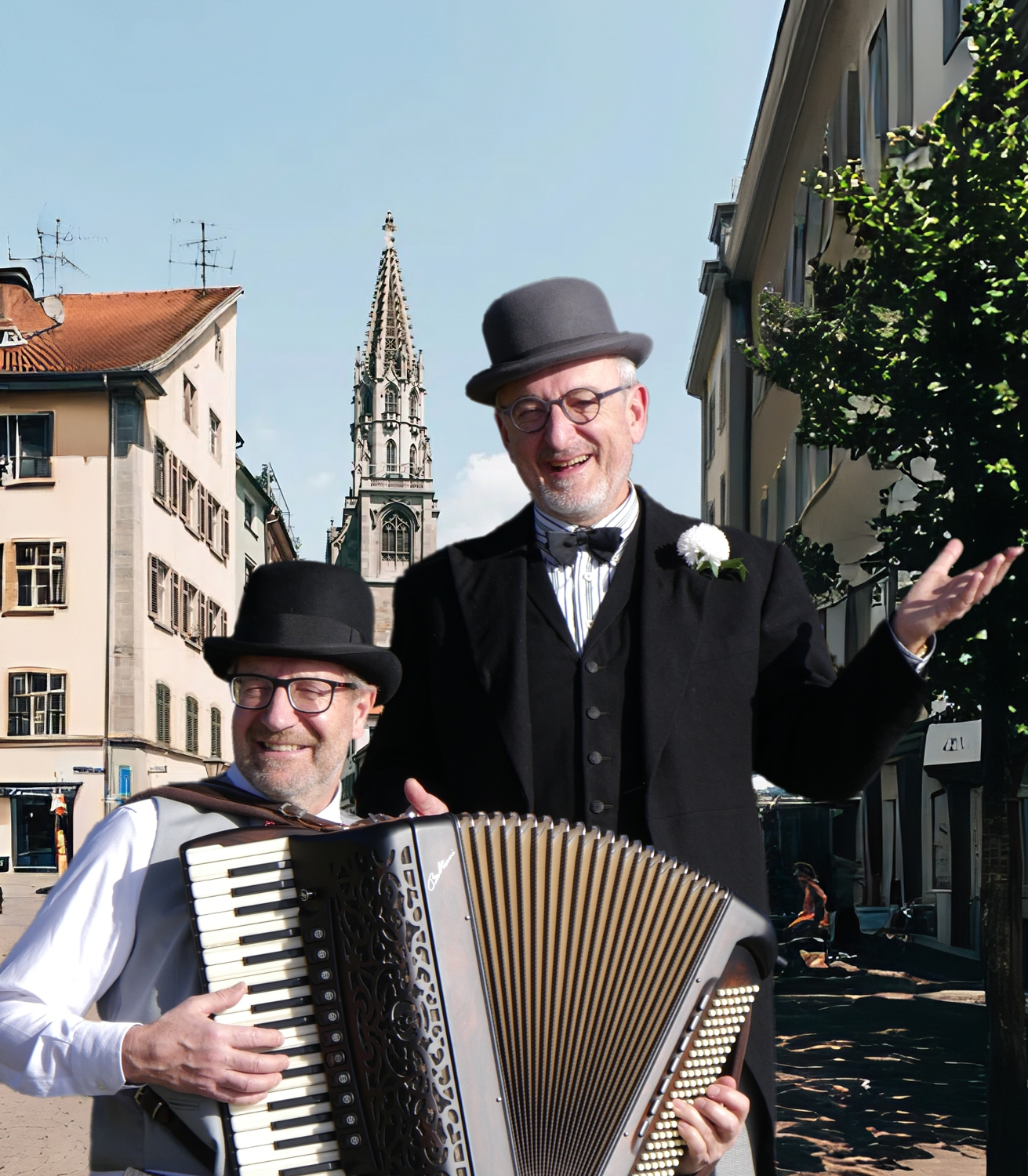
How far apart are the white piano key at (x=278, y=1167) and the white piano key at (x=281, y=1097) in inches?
2.3

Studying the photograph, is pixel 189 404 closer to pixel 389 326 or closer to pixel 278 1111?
pixel 278 1111

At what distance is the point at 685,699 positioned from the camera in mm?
2619

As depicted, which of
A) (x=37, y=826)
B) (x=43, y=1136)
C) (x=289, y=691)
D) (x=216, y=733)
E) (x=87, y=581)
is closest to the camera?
(x=289, y=691)

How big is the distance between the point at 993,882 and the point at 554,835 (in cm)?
351

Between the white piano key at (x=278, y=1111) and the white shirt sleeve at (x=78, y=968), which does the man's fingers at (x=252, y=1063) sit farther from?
the white shirt sleeve at (x=78, y=968)

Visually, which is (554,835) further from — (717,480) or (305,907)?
(717,480)

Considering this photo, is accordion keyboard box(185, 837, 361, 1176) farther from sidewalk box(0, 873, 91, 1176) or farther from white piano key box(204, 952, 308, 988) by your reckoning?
sidewalk box(0, 873, 91, 1176)

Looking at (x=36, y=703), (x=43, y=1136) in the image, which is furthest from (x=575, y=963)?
(x=36, y=703)

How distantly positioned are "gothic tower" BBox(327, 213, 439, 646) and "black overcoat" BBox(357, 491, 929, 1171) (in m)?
87.4

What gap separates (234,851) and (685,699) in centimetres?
98

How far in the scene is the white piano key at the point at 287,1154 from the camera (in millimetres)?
1945

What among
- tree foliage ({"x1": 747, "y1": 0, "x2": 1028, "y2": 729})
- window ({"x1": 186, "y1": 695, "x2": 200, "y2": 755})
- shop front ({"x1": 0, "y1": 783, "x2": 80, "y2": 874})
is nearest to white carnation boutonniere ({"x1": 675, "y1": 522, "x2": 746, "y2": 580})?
tree foliage ({"x1": 747, "y1": 0, "x2": 1028, "y2": 729})

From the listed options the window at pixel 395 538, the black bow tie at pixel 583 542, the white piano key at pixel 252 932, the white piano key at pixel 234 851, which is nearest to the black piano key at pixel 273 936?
the white piano key at pixel 252 932

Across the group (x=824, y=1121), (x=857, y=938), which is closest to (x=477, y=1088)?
(x=824, y=1121)
